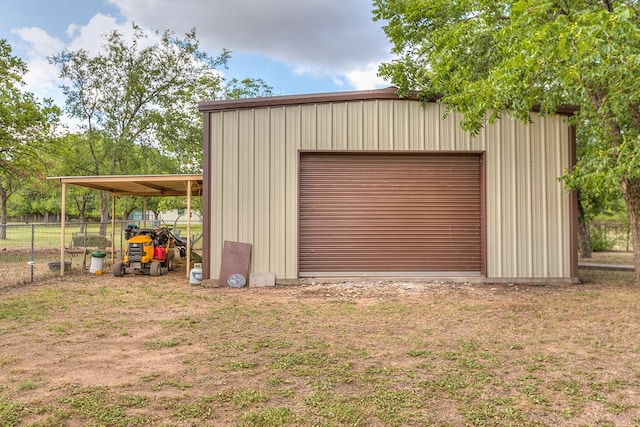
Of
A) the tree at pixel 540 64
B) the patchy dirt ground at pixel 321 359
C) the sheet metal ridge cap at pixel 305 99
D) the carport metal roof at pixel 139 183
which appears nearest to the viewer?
the patchy dirt ground at pixel 321 359

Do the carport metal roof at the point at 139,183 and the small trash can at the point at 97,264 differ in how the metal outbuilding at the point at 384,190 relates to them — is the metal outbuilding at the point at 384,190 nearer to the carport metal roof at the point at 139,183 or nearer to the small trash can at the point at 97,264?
the carport metal roof at the point at 139,183

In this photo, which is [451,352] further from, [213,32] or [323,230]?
[213,32]

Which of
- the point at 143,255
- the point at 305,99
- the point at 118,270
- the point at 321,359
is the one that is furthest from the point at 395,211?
the point at 118,270

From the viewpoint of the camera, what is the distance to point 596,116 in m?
7.06

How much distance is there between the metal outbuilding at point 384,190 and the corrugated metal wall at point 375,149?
0.06ft

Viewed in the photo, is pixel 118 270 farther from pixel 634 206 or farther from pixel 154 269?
pixel 634 206

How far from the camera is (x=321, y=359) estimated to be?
3551 mm

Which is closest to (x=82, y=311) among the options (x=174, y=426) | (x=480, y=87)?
(x=174, y=426)

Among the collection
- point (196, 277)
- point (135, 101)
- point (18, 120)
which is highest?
point (135, 101)

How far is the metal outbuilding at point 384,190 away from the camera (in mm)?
7785

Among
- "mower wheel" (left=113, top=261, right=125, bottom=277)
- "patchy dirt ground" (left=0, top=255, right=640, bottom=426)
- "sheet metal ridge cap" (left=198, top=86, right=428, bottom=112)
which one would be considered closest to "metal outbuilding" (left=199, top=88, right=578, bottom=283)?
"sheet metal ridge cap" (left=198, top=86, right=428, bottom=112)

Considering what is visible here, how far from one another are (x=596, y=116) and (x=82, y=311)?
8.68 m

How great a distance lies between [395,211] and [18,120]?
468 inches

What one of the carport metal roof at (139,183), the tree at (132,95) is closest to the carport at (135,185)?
the carport metal roof at (139,183)
